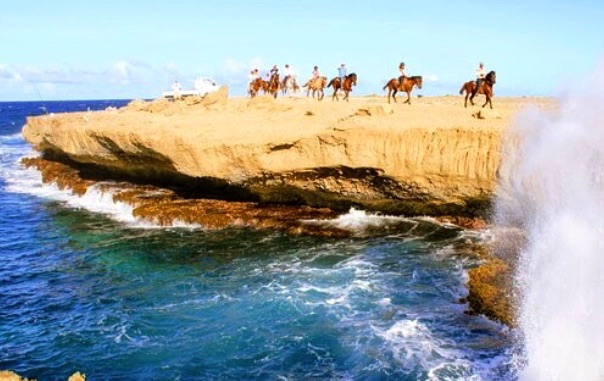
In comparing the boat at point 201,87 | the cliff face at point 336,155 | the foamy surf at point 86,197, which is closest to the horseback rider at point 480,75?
the cliff face at point 336,155

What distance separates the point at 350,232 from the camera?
2044 cm

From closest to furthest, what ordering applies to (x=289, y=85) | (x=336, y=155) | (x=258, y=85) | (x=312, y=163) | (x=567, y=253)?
(x=567, y=253) < (x=336, y=155) < (x=312, y=163) < (x=258, y=85) < (x=289, y=85)

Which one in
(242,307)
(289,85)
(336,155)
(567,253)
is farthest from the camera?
(289,85)

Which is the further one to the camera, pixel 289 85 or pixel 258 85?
pixel 289 85

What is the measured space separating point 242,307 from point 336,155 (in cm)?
723

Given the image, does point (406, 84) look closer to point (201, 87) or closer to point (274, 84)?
point (274, 84)

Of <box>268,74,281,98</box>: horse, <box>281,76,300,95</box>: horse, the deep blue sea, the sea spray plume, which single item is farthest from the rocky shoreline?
<box>281,76,300,95</box>: horse

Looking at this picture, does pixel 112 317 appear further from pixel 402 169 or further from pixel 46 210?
pixel 46 210

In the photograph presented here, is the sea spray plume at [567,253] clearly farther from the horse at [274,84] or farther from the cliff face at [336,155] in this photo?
the horse at [274,84]

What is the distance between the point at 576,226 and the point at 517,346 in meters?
3.10

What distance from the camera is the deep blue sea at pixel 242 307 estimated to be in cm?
1194

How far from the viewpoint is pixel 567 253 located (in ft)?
34.2

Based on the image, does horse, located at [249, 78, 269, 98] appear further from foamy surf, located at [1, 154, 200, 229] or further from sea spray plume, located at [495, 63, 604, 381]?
sea spray plume, located at [495, 63, 604, 381]

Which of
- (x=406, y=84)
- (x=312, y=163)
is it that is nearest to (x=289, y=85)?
(x=406, y=84)
